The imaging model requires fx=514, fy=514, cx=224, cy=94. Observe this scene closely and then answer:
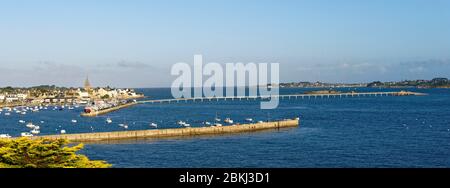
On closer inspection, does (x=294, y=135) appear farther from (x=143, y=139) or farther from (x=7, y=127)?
(x=7, y=127)

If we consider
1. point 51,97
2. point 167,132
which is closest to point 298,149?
point 167,132

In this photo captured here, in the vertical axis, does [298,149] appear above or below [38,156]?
below

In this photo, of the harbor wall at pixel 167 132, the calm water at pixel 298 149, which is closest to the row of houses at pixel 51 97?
the calm water at pixel 298 149

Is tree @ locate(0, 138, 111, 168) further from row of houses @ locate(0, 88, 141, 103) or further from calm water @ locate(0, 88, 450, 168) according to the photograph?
row of houses @ locate(0, 88, 141, 103)

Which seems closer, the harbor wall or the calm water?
the calm water

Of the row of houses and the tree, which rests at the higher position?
the tree

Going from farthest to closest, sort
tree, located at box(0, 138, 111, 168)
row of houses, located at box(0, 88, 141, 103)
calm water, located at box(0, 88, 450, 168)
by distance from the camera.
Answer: row of houses, located at box(0, 88, 141, 103) → calm water, located at box(0, 88, 450, 168) → tree, located at box(0, 138, 111, 168)

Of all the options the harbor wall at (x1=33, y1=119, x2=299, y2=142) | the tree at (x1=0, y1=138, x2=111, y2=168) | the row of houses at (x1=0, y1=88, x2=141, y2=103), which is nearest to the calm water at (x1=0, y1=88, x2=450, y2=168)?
the harbor wall at (x1=33, y1=119, x2=299, y2=142)

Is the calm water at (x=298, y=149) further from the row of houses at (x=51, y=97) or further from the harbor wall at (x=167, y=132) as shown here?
the row of houses at (x=51, y=97)

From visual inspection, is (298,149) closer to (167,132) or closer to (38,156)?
(167,132)

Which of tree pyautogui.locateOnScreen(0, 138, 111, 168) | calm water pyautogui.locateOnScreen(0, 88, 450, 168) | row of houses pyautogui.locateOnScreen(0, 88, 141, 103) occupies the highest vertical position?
tree pyautogui.locateOnScreen(0, 138, 111, 168)
